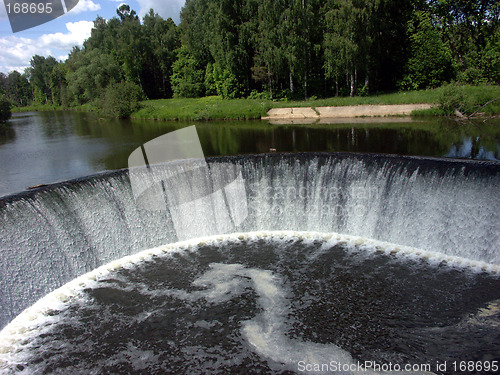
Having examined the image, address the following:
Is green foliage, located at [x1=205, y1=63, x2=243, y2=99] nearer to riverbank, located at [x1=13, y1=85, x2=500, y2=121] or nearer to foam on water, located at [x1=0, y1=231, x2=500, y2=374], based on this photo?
riverbank, located at [x1=13, y1=85, x2=500, y2=121]

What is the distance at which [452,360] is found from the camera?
5.08m

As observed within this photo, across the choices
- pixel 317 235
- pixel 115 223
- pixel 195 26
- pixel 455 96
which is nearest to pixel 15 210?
pixel 115 223

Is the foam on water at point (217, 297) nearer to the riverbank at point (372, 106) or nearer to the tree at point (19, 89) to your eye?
the riverbank at point (372, 106)

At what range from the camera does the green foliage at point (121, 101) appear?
1273 inches

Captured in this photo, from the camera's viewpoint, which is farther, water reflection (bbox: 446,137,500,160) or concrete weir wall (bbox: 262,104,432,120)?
concrete weir wall (bbox: 262,104,432,120)

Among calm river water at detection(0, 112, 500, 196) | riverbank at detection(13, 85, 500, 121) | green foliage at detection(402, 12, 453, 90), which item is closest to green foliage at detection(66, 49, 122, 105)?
riverbank at detection(13, 85, 500, 121)

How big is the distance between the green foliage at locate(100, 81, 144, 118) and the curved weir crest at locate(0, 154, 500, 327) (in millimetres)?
24706

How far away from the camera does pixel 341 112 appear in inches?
898

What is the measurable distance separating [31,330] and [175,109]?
25.5 m

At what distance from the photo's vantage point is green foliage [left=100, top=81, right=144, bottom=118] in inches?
1273

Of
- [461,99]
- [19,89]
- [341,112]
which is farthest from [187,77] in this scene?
[19,89]

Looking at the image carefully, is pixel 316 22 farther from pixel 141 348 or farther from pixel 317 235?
pixel 141 348

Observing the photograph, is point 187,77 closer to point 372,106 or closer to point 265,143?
point 372,106

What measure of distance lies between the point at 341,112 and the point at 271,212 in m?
14.7
